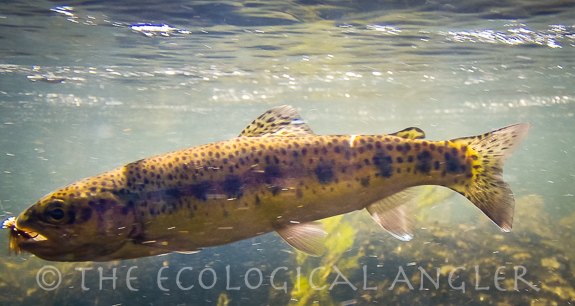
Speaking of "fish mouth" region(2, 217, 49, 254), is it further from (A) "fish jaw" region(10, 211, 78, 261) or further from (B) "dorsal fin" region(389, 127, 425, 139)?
(B) "dorsal fin" region(389, 127, 425, 139)

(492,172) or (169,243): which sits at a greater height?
(492,172)

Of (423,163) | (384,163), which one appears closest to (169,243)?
(384,163)

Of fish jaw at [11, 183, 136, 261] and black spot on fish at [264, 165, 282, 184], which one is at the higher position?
black spot on fish at [264, 165, 282, 184]

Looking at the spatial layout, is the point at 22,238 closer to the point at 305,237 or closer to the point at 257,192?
the point at 257,192

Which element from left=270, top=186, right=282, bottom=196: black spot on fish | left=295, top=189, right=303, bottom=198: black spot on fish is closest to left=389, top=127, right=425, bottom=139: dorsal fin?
left=295, top=189, right=303, bottom=198: black spot on fish

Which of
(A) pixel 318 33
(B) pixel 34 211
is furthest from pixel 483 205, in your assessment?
(A) pixel 318 33

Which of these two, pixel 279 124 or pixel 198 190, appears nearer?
pixel 198 190

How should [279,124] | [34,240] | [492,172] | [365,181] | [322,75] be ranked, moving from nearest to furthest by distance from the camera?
[34,240] < [365,181] < [492,172] < [279,124] < [322,75]
